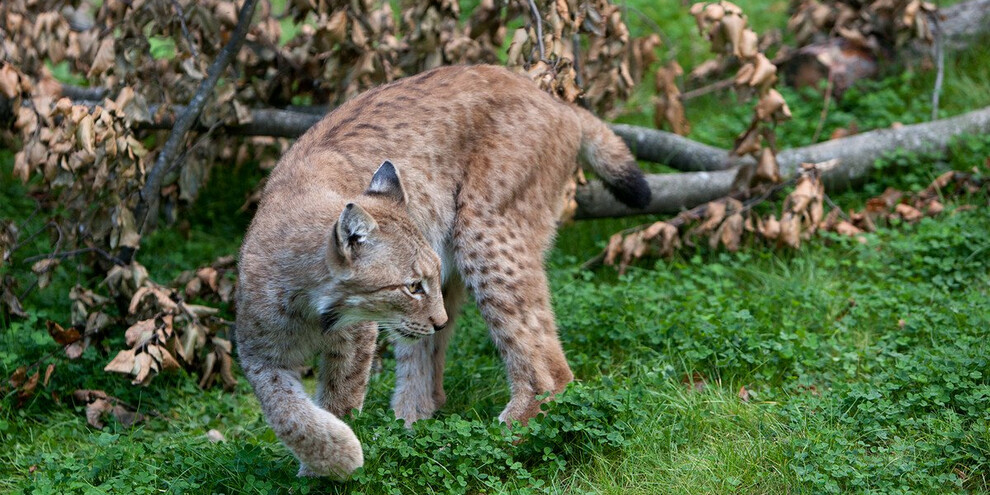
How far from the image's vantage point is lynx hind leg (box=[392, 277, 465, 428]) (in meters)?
4.95

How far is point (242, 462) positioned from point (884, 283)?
3624 mm

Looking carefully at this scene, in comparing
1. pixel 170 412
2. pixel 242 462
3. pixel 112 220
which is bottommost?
pixel 170 412

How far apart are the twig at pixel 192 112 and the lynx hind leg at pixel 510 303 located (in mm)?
1975


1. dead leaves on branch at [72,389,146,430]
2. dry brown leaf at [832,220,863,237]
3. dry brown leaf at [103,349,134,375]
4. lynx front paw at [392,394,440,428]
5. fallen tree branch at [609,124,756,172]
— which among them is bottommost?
dead leaves on branch at [72,389,146,430]

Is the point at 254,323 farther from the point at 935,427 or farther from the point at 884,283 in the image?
the point at 884,283

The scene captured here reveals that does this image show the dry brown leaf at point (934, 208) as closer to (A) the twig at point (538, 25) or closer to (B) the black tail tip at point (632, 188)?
(B) the black tail tip at point (632, 188)

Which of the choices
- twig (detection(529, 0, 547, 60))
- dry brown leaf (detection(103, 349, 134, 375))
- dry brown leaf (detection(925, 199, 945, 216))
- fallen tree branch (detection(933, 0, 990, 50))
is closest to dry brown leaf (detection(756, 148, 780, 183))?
dry brown leaf (detection(925, 199, 945, 216))

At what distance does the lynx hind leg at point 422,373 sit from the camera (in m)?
4.95

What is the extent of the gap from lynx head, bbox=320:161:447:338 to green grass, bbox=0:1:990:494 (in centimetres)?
51

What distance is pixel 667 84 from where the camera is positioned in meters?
6.91

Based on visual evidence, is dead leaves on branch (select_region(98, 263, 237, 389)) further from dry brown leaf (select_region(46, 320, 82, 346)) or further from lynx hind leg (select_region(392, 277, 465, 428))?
lynx hind leg (select_region(392, 277, 465, 428))

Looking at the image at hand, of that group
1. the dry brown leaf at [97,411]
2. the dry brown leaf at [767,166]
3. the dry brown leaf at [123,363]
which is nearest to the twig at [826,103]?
the dry brown leaf at [767,166]

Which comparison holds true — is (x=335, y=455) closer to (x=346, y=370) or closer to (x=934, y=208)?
(x=346, y=370)

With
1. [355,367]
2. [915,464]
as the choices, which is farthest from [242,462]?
[915,464]
